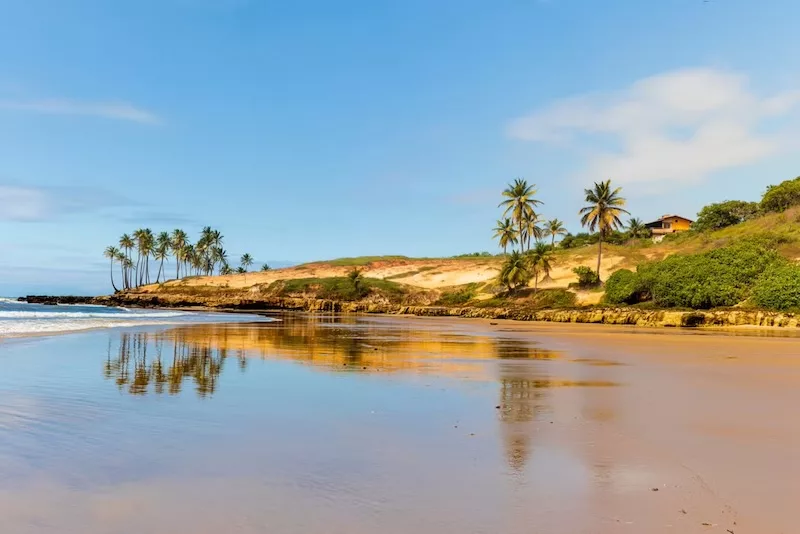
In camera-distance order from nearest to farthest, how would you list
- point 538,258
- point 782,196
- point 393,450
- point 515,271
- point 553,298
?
point 393,450 → point 553,298 → point 538,258 → point 515,271 → point 782,196

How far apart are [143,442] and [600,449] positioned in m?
5.25

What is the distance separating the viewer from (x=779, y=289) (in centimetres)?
3859

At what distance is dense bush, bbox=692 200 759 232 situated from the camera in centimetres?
8238

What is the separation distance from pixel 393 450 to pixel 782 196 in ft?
268

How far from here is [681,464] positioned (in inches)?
227

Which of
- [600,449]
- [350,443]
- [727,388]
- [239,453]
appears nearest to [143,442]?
[239,453]

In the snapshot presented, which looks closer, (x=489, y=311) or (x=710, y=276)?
(x=710, y=276)

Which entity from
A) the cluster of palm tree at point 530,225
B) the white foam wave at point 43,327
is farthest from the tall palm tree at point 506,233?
the white foam wave at point 43,327

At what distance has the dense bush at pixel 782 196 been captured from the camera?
226 ft

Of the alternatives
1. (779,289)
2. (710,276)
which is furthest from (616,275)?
(779,289)

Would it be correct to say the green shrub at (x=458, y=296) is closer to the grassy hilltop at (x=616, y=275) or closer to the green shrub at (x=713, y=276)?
the grassy hilltop at (x=616, y=275)

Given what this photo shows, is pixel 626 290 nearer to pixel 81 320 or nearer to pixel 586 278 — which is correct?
pixel 586 278

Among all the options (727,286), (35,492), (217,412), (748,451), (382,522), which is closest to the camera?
(382,522)

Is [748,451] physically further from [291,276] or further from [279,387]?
[291,276]
